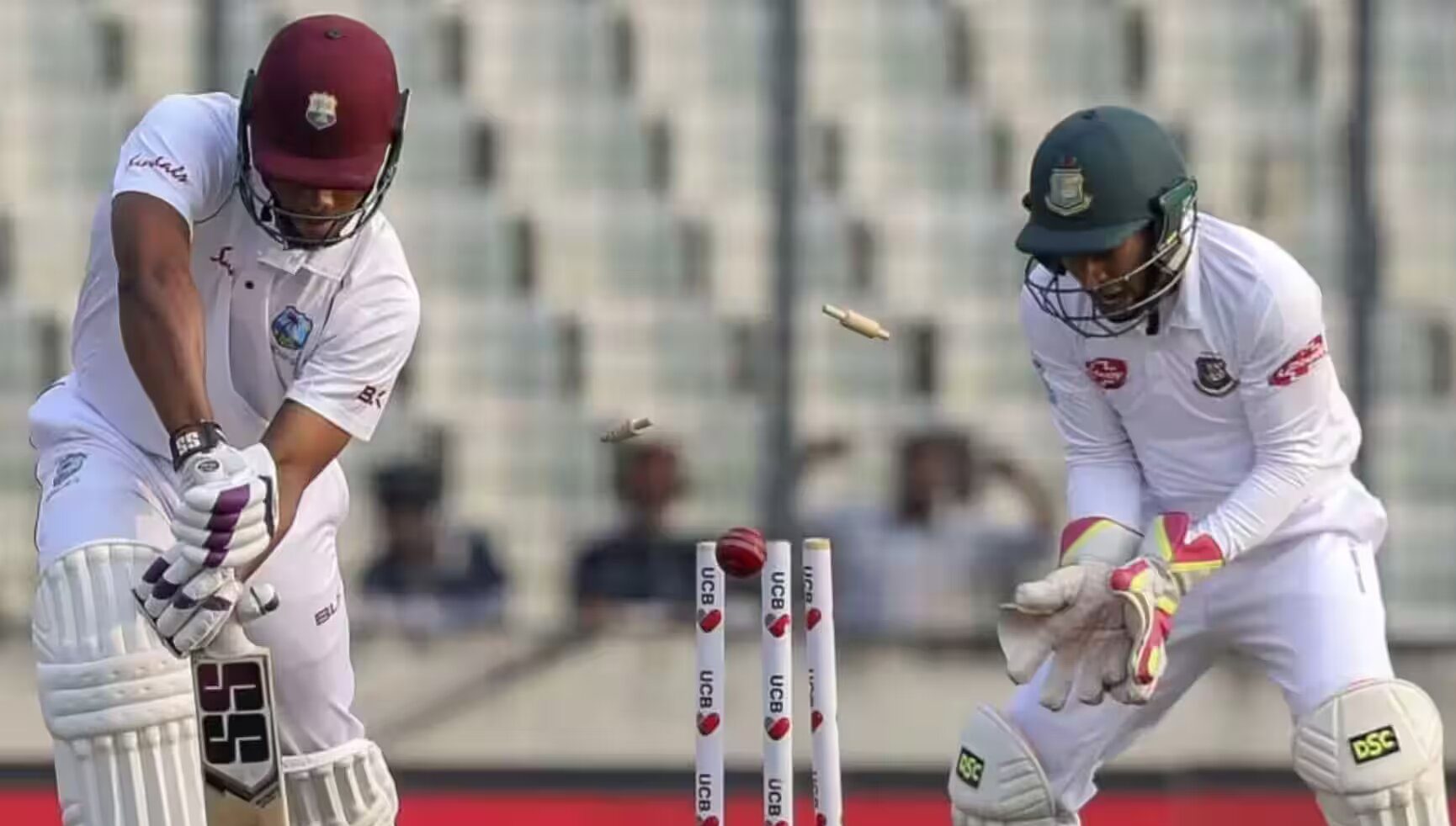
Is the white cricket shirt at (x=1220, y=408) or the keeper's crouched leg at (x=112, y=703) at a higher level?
the white cricket shirt at (x=1220, y=408)

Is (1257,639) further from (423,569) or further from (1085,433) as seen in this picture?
(423,569)

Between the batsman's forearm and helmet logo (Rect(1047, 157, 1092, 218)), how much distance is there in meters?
1.20

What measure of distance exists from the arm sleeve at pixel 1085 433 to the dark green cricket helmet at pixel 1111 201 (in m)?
0.13

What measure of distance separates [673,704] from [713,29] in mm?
1906

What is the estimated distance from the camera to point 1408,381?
22.7 feet

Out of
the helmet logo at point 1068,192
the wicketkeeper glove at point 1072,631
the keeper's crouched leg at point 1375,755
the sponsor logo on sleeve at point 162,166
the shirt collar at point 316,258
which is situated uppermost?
the sponsor logo on sleeve at point 162,166

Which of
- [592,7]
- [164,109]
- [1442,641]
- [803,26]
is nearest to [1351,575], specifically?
[164,109]

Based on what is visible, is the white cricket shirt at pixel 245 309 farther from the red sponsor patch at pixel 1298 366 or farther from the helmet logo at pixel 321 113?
the red sponsor patch at pixel 1298 366

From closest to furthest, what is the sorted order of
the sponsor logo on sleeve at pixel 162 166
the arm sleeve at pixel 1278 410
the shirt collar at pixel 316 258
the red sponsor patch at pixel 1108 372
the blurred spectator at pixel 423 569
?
the sponsor logo on sleeve at pixel 162 166, the shirt collar at pixel 316 258, the arm sleeve at pixel 1278 410, the red sponsor patch at pixel 1108 372, the blurred spectator at pixel 423 569

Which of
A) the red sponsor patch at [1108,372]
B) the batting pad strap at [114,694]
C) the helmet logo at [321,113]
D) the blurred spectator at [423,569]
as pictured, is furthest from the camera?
the blurred spectator at [423,569]

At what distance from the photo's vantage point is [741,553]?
361 cm

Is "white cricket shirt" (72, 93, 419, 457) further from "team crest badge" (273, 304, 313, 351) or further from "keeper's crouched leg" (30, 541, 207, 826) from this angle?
"keeper's crouched leg" (30, 541, 207, 826)

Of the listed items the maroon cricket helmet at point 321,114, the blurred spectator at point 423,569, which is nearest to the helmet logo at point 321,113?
the maroon cricket helmet at point 321,114

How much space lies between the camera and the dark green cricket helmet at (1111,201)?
3.71 m
